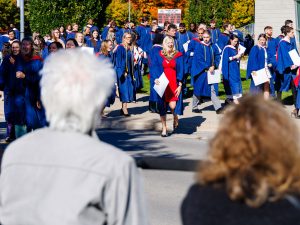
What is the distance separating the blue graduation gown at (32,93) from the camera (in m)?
12.0

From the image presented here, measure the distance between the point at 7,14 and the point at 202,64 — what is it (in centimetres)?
4181

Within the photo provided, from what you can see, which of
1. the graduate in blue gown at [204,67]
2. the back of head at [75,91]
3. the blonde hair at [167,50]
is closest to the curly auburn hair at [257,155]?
the back of head at [75,91]

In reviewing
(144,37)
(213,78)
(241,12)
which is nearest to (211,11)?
(241,12)

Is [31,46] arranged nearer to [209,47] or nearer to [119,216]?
[209,47]

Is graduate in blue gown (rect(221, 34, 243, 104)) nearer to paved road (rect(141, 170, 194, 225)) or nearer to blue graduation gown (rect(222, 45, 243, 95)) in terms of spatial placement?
blue graduation gown (rect(222, 45, 243, 95))

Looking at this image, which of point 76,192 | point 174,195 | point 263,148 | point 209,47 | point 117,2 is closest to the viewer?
point 263,148

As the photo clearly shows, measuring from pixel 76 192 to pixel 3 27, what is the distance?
56.5m

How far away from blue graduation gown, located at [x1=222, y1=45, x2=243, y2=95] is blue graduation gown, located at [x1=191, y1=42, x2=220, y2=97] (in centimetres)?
82

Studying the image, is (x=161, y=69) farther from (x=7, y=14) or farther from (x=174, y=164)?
(x=7, y=14)

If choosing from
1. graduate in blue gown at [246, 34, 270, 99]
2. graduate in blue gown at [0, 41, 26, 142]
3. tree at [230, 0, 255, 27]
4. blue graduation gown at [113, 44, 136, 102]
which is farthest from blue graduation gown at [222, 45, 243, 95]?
tree at [230, 0, 255, 27]

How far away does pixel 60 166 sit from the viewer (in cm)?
307

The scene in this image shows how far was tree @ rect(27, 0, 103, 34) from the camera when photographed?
121 feet

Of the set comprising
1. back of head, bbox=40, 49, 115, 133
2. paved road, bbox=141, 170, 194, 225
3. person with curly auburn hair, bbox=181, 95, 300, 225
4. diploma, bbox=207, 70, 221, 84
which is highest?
back of head, bbox=40, 49, 115, 133

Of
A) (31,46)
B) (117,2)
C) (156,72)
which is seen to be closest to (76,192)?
(31,46)
